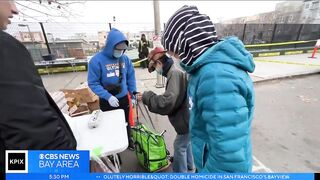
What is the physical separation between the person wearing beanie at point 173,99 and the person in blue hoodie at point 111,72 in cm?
65

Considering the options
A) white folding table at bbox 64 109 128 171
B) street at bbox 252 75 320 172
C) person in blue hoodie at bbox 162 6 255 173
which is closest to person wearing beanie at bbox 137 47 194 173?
white folding table at bbox 64 109 128 171

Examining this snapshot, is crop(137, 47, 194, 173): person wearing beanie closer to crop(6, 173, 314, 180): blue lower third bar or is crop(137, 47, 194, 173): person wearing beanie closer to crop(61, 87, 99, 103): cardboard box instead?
crop(6, 173, 314, 180): blue lower third bar

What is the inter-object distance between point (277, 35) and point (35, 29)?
13921 mm

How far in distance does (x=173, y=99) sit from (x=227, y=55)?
0.93 m

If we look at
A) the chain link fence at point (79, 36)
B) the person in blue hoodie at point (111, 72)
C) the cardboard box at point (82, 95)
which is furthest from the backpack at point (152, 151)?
the chain link fence at point (79, 36)

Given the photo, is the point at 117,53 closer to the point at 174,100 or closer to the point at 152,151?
the point at 174,100

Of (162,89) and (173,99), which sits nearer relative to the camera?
(173,99)

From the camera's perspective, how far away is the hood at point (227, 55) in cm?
90

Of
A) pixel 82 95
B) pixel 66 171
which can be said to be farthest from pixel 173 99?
pixel 82 95

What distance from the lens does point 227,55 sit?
0.91 meters

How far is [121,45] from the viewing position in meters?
2.47

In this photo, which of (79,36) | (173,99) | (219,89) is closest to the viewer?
(219,89)

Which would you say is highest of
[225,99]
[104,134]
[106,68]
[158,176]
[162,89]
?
[225,99]

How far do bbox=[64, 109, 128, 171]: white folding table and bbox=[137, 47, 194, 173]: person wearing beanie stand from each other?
0.40m
